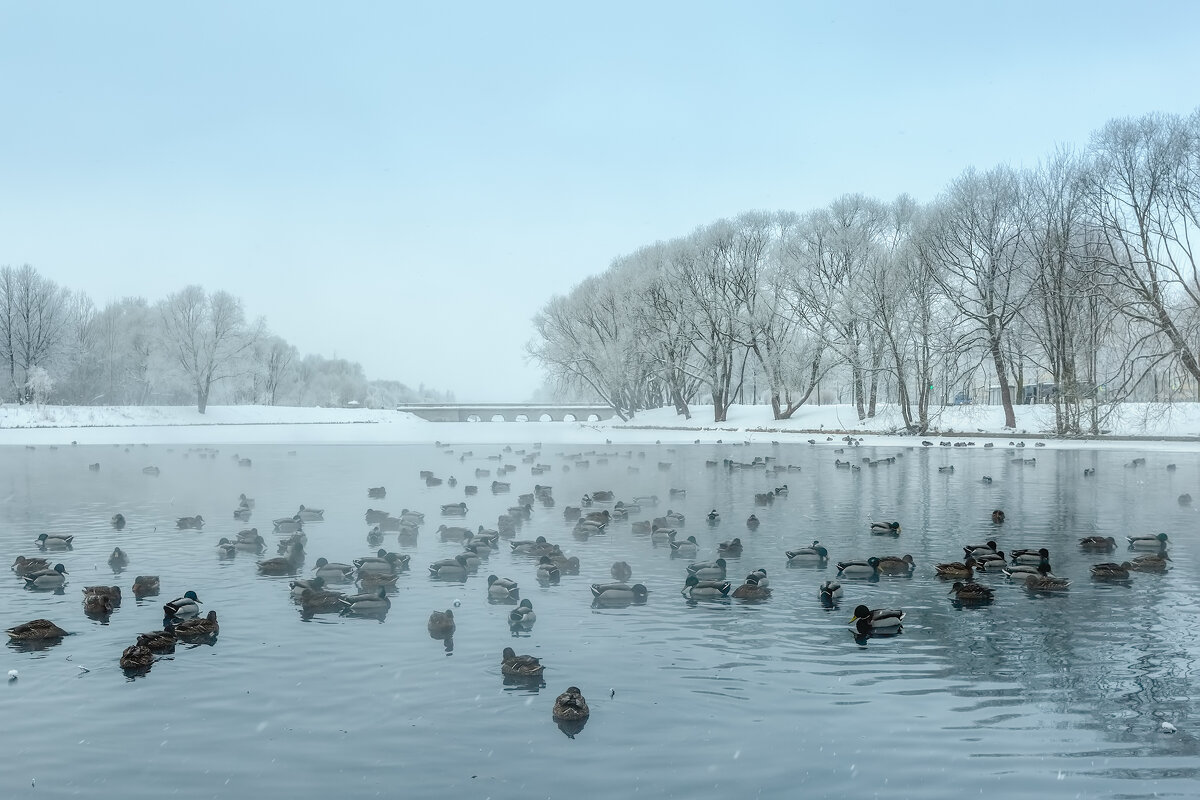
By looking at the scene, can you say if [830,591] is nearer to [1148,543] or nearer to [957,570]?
[957,570]

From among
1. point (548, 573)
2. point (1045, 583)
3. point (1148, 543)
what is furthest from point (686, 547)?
point (1148, 543)

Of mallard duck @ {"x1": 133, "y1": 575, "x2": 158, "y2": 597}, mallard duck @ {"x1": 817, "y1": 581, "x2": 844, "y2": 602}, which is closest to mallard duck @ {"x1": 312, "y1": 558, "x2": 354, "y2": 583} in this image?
mallard duck @ {"x1": 133, "y1": 575, "x2": 158, "y2": 597}

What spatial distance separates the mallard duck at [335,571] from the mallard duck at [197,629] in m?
3.19

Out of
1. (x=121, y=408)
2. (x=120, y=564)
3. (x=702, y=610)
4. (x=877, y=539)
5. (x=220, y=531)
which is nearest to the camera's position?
(x=702, y=610)

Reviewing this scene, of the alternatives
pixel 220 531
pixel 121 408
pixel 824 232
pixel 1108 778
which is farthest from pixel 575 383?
pixel 1108 778

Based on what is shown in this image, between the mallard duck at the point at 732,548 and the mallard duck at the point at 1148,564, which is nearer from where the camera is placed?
the mallard duck at the point at 1148,564

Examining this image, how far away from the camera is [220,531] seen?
21.3 meters

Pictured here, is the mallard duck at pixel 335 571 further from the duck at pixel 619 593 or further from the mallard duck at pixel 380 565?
the duck at pixel 619 593

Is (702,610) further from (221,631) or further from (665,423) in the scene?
(665,423)

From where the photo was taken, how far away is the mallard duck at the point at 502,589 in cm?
1400

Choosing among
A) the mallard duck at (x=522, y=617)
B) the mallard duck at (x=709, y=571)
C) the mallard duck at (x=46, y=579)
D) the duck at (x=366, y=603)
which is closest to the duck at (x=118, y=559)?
the mallard duck at (x=46, y=579)

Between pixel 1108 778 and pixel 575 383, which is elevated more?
pixel 575 383

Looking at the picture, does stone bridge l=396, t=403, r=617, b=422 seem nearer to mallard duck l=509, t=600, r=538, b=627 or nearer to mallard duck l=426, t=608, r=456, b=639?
mallard duck l=509, t=600, r=538, b=627

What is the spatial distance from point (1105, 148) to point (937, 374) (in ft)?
50.6
